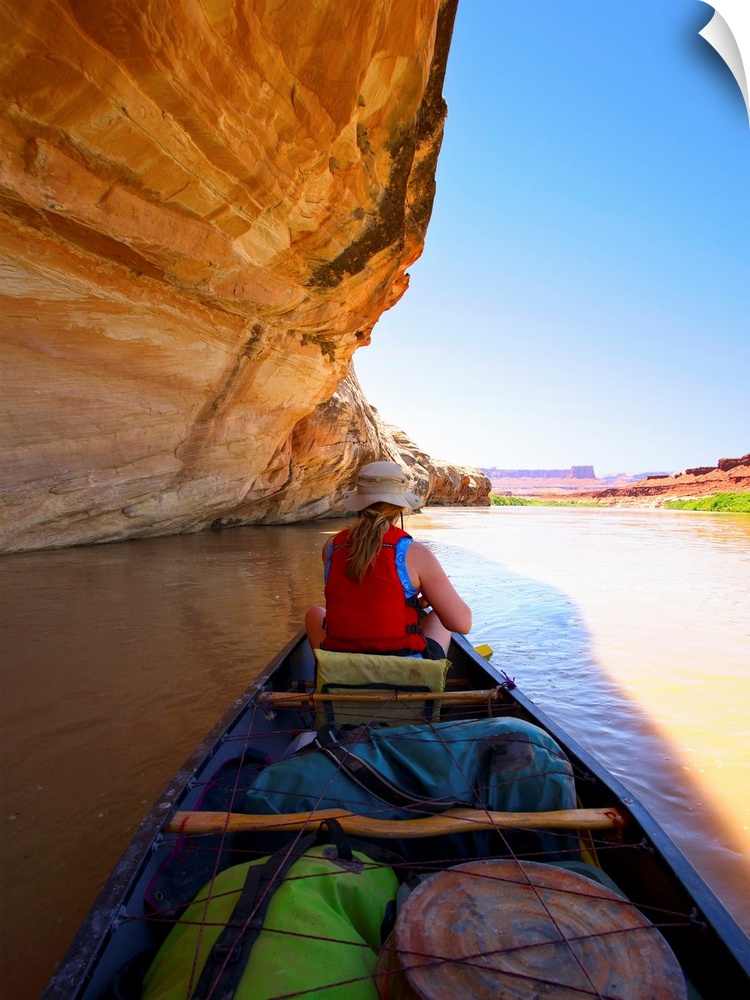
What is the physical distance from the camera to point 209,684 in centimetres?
378

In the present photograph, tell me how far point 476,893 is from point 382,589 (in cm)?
132

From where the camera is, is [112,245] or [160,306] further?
[160,306]

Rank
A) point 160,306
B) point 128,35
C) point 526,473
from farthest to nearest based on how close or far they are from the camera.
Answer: point 526,473 < point 160,306 < point 128,35

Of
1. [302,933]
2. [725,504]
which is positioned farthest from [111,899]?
[725,504]

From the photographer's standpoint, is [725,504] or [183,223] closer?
[183,223]

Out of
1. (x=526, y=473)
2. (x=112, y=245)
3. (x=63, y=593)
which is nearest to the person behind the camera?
(x=112, y=245)

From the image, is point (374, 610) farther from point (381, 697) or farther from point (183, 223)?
point (183, 223)

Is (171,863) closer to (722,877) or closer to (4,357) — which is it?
(722,877)

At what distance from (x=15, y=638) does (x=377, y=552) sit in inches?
147

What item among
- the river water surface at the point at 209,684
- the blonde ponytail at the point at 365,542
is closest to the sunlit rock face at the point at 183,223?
the river water surface at the point at 209,684

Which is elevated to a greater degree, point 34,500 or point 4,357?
point 4,357

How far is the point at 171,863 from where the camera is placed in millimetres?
1585

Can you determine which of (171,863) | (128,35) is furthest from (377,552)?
(128,35)

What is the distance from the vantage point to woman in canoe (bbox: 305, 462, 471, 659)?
246cm
